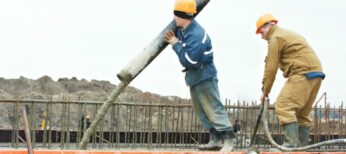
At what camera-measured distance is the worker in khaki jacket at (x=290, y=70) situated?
8.02 meters

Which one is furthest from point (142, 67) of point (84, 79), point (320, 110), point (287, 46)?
point (84, 79)

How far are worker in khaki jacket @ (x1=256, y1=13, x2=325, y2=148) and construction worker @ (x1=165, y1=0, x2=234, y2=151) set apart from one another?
0.70 metres

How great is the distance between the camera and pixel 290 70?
26.9 feet

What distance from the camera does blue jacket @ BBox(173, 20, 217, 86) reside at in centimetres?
729

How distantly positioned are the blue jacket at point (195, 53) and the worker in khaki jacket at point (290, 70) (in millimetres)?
766

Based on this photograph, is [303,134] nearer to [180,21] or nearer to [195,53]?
[195,53]

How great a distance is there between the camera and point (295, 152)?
23.5 feet

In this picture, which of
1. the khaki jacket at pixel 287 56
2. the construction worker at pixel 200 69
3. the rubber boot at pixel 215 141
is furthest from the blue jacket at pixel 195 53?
the khaki jacket at pixel 287 56

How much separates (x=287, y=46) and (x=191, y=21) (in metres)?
A: 1.20

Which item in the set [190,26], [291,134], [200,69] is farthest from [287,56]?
[190,26]

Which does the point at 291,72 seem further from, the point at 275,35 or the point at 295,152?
the point at 295,152

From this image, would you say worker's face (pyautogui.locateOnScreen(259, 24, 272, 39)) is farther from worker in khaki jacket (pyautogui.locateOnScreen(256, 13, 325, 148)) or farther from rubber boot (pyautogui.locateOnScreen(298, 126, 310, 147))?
rubber boot (pyautogui.locateOnScreen(298, 126, 310, 147))

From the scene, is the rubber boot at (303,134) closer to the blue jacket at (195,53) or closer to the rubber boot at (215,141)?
the rubber boot at (215,141)

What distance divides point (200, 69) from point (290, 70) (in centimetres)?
118
